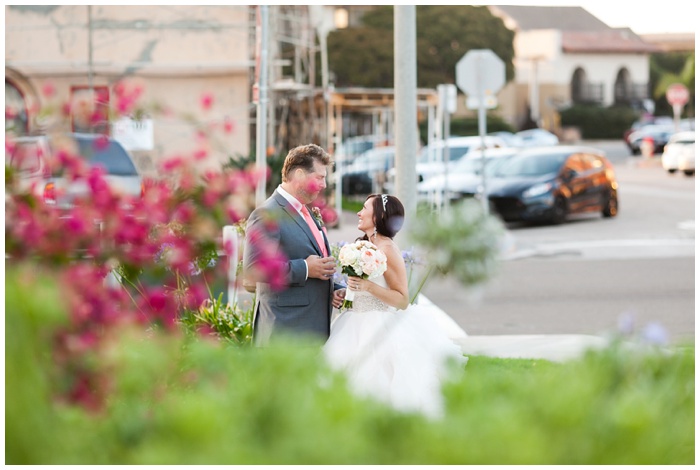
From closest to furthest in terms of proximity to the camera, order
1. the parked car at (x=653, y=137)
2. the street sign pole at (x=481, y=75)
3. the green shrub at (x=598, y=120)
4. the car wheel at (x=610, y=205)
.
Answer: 1. the street sign pole at (x=481, y=75)
2. the car wheel at (x=610, y=205)
3. the parked car at (x=653, y=137)
4. the green shrub at (x=598, y=120)

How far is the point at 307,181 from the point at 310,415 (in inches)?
136

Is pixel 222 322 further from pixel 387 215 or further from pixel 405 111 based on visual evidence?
pixel 405 111

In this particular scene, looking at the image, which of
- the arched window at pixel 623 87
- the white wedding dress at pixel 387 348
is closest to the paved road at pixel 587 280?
the white wedding dress at pixel 387 348

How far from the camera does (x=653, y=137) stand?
53.4 m

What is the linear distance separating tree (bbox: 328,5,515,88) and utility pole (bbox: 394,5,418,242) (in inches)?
1814

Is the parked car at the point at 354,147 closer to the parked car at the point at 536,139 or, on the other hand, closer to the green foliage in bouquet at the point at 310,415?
the parked car at the point at 536,139

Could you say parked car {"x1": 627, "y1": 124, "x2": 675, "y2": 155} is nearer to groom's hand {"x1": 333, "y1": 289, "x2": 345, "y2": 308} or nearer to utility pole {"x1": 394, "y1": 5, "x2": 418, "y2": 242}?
utility pole {"x1": 394, "y1": 5, "x2": 418, "y2": 242}

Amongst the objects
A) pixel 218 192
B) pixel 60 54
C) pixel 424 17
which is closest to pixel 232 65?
pixel 60 54

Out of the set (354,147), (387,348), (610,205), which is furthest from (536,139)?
(387,348)

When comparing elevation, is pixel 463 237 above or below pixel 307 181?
below

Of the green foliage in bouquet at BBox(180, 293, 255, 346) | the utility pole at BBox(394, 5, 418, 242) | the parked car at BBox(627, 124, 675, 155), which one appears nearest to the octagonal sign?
the utility pole at BBox(394, 5, 418, 242)

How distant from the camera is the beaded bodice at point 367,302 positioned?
6.61m

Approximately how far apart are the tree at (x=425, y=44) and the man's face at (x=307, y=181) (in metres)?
50.4

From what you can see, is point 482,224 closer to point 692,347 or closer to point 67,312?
point 692,347
